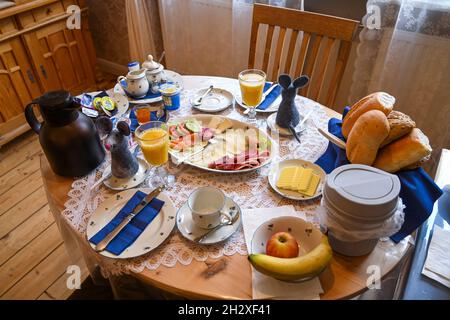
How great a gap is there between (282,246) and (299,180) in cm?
26

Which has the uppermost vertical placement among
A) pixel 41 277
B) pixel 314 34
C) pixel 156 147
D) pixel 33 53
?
pixel 314 34

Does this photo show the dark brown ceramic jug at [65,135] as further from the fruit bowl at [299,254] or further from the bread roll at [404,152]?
the bread roll at [404,152]

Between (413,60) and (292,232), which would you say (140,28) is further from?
(292,232)

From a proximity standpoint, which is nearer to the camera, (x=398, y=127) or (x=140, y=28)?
(x=398, y=127)

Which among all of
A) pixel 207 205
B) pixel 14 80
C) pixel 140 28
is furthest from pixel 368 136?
pixel 14 80

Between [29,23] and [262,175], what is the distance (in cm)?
202

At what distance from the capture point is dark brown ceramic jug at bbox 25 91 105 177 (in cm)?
92

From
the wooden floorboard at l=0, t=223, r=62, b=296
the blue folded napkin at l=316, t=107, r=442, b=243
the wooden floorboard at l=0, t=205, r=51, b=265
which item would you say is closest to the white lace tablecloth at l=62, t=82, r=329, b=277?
the blue folded napkin at l=316, t=107, r=442, b=243

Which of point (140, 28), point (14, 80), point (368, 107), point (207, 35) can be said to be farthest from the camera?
point (140, 28)

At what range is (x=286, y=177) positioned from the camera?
96 cm

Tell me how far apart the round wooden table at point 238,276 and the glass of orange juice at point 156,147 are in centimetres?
30

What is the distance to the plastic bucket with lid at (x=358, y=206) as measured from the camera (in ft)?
2.24
